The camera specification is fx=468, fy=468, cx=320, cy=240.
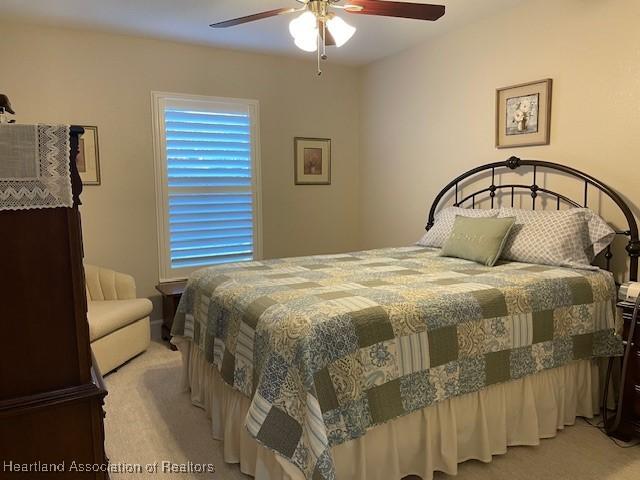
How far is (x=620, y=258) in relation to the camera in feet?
9.51

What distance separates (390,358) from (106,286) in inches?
109

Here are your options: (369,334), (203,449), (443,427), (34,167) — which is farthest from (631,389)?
(34,167)

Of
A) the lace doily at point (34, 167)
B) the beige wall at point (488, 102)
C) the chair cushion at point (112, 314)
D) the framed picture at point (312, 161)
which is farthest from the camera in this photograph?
the framed picture at point (312, 161)

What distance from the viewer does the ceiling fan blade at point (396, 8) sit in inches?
91.1

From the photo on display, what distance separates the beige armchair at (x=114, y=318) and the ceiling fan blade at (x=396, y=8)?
254cm

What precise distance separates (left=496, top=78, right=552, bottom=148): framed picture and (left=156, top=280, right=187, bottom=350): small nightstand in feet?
9.33

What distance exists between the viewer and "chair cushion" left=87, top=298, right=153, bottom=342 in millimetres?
3230

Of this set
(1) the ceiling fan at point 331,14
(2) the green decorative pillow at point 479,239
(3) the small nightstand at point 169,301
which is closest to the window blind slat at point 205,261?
(3) the small nightstand at point 169,301

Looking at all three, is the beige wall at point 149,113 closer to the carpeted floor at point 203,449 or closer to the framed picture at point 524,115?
the carpeted floor at point 203,449

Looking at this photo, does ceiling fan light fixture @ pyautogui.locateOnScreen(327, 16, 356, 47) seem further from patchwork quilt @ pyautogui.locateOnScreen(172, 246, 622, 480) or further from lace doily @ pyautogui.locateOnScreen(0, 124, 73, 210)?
lace doily @ pyautogui.locateOnScreen(0, 124, 73, 210)

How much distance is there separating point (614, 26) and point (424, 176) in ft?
6.16

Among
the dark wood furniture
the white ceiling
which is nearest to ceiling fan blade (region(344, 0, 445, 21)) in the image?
the white ceiling

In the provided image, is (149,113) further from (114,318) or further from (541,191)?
(541,191)

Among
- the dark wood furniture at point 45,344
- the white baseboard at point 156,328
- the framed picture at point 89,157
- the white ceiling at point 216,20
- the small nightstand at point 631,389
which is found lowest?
the white baseboard at point 156,328
